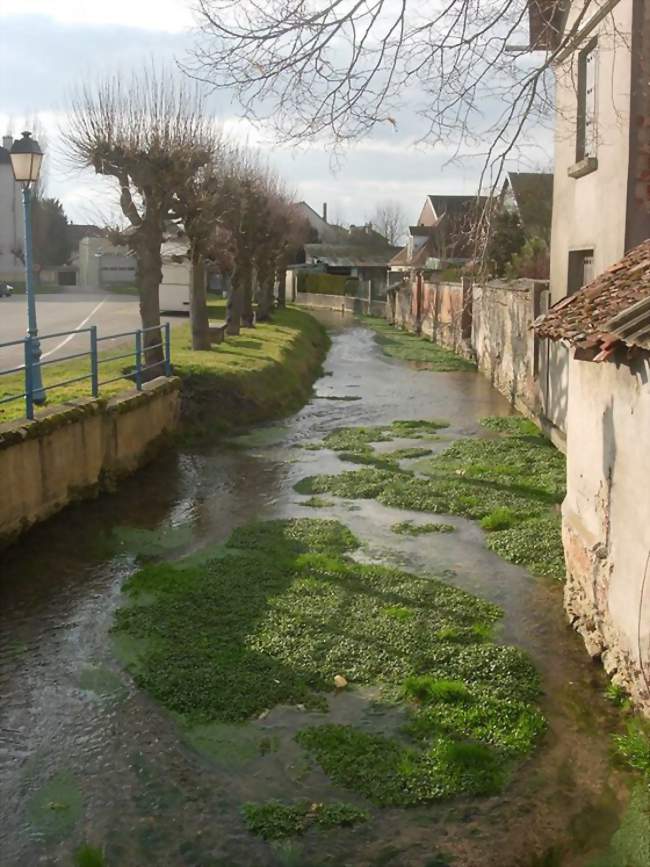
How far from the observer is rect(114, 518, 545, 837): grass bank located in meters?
6.18

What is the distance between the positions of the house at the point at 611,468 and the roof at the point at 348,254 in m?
78.9

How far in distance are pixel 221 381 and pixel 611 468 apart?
12.8 m

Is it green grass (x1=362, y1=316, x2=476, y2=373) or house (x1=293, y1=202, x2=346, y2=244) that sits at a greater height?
house (x1=293, y1=202, x2=346, y2=244)

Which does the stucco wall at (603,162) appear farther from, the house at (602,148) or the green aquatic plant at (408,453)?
the green aquatic plant at (408,453)

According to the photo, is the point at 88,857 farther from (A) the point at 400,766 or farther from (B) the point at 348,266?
(B) the point at 348,266

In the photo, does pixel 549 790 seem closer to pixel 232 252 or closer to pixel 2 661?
pixel 2 661

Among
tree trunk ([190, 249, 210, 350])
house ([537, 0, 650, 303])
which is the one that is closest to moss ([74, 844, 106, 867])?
house ([537, 0, 650, 303])

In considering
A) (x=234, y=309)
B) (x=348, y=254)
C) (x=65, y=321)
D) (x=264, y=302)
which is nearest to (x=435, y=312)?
(x=264, y=302)

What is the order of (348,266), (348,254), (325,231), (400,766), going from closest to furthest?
(400,766) → (348,266) → (348,254) → (325,231)

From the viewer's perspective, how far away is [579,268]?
50.5 feet

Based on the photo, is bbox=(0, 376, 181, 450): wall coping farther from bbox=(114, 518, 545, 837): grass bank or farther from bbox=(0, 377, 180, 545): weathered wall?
bbox=(114, 518, 545, 837): grass bank

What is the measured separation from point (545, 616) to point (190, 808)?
4236 mm

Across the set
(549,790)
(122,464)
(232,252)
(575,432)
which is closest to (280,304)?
(232,252)

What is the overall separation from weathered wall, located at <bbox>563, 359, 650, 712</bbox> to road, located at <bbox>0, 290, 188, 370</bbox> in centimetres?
1235
